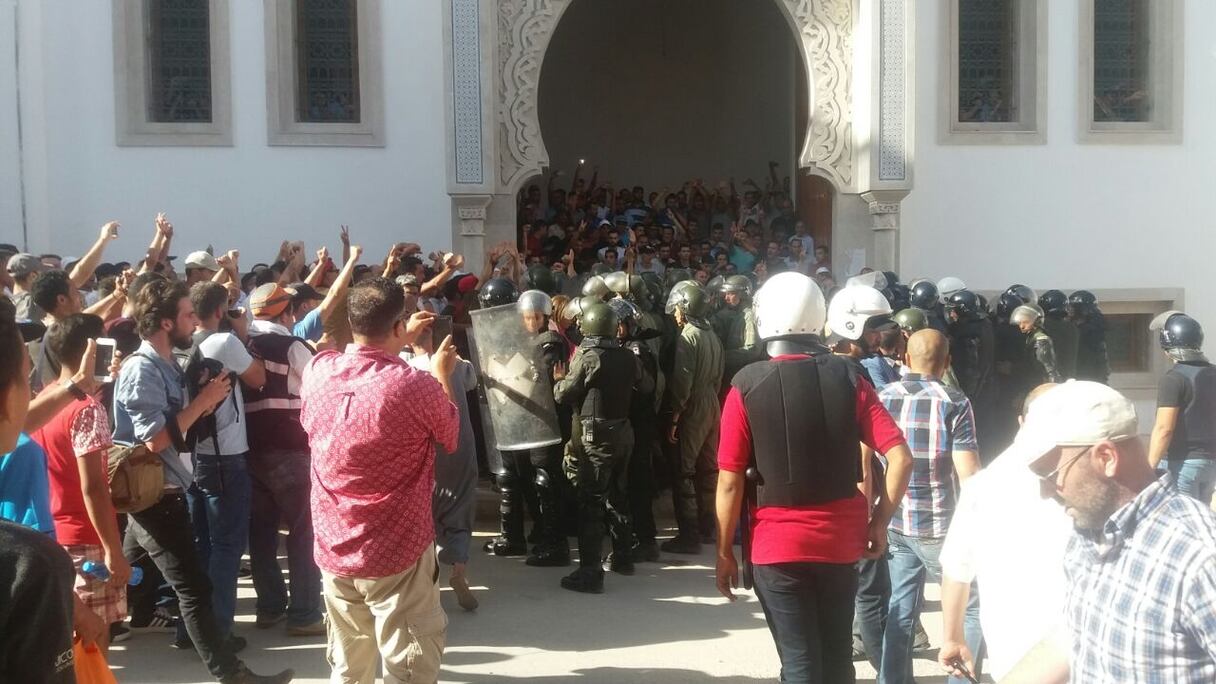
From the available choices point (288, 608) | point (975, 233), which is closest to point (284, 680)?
point (288, 608)

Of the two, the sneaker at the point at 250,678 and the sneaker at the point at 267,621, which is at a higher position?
the sneaker at the point at 250,678

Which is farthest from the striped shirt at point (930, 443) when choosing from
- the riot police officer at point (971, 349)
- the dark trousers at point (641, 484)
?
the riot police officer at point (971, 349)

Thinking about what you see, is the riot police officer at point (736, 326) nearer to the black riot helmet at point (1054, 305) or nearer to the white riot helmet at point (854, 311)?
the white riot helmet at point (854, 311)

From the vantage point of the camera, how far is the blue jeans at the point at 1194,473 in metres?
6.95

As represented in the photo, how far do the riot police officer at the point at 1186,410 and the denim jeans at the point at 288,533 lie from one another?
15.7 feet

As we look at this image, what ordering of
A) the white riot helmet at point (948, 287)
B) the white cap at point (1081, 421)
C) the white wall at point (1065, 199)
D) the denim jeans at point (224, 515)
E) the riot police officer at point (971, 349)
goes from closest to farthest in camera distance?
the white cap at point (1081, 421), the denim jeans at point (224, 515), the riot police officer at point (971, 349), the white riot helmet at point (948, 287), the white wall at point (1065, 199)

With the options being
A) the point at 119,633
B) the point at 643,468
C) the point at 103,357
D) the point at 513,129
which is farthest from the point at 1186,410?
the point at 513,129

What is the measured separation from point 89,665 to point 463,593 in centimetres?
378

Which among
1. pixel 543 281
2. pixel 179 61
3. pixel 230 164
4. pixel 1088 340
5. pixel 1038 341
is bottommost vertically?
pixel 1088 340

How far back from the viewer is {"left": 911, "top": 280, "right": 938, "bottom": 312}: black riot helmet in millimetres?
9945

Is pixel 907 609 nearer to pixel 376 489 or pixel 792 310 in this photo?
pixel 792 310

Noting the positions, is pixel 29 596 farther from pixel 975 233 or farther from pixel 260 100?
pixel 975 233

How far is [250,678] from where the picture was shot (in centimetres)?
507

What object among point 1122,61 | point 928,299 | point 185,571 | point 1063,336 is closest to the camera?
point 185,571
